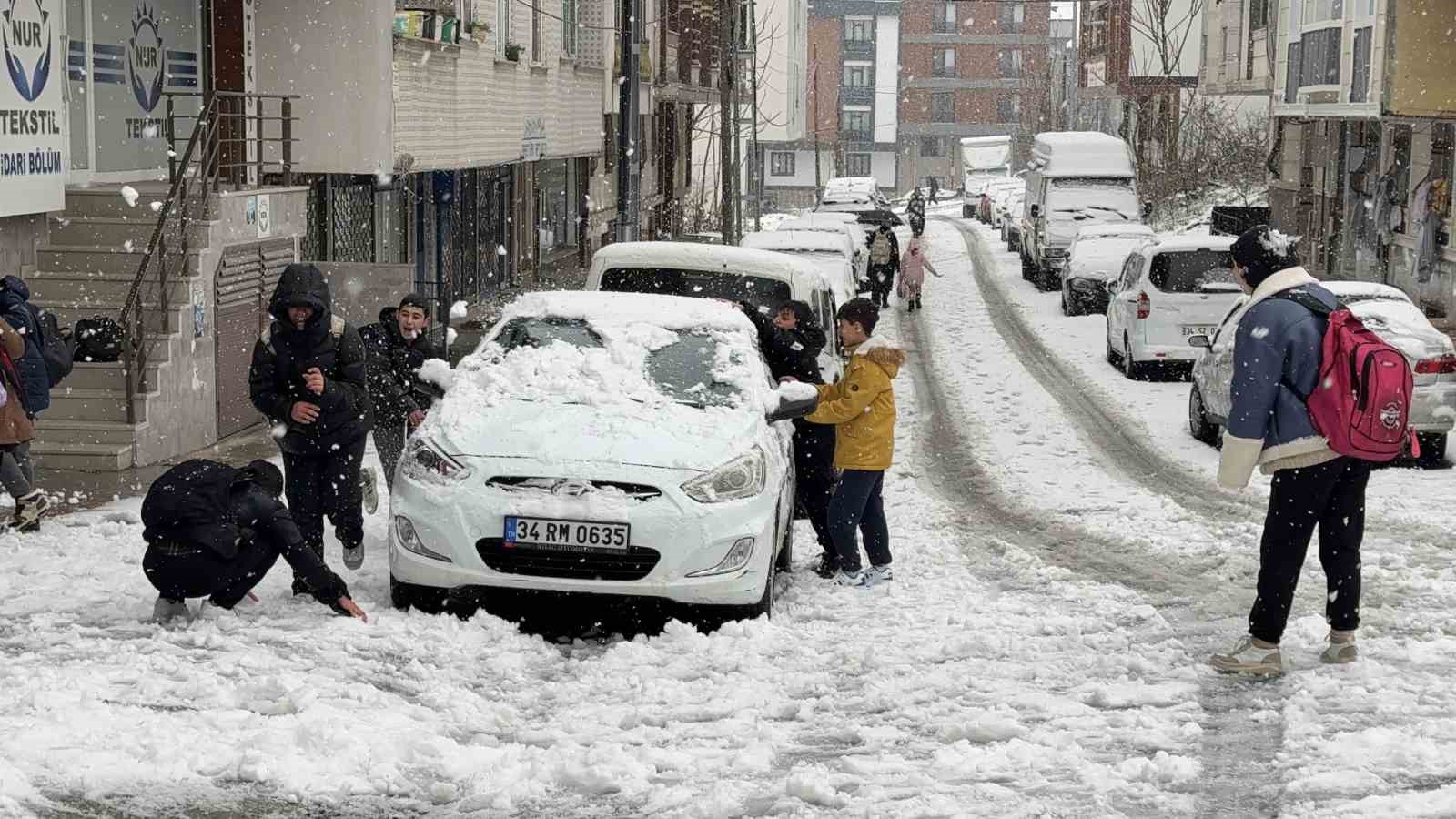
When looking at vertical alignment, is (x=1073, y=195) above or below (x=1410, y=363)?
above

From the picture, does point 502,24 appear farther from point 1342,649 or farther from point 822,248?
point 1342,649

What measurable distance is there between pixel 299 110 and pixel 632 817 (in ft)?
51.7

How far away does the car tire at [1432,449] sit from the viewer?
1557 centimetres

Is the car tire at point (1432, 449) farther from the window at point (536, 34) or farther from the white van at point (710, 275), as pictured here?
the window at point (536, 34)

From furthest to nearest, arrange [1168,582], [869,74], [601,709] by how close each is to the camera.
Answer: [869,74] → [1168,582] → [601,709]

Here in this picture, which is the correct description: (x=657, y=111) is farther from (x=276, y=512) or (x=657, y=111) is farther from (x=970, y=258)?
(x=276, y=512)

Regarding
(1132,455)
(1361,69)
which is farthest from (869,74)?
(1132,455)

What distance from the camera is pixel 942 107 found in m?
134

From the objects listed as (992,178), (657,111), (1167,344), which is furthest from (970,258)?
(992,178)

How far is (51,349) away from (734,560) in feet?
16.6

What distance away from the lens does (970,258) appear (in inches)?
2151

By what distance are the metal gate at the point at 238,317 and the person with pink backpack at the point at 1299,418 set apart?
1033 centimetres

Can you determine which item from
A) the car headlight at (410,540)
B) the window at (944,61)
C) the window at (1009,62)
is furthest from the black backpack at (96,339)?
the window at (1009,62)

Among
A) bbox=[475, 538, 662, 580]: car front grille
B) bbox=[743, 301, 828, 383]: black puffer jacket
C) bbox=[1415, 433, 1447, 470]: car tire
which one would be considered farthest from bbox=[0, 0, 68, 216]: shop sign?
bbox=[1415, 433, 1447, 470]: car tire
